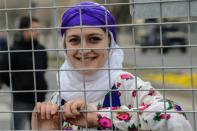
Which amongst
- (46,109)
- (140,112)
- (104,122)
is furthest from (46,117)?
(140,112)

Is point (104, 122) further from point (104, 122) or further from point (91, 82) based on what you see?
point (91, 82)

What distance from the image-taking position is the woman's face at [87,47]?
4.67ft

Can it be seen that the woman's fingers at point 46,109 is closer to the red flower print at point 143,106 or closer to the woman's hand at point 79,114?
the woman's hand at point 79,114

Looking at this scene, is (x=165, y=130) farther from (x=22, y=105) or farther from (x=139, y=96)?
(x=22, y=105)

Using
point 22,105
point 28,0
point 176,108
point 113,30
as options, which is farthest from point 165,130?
point 22,105

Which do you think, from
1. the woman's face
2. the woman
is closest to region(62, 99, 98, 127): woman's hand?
the woman

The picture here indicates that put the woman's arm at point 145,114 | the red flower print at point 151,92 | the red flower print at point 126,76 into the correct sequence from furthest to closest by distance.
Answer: the red flower print at point 126,76 → the red flower print at point 151,92 → the woman's arm at point 145,114

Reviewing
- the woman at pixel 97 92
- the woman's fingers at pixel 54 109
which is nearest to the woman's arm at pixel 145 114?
the woman at pixel 97 92

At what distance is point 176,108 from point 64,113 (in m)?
0.31

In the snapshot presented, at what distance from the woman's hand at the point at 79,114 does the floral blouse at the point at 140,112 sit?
0.07ft

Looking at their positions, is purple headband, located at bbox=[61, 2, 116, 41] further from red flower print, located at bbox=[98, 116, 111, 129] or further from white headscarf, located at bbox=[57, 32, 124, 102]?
red flower print, located at bbox=[98, 116, 111, 129]

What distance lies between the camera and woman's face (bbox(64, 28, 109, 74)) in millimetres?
1424

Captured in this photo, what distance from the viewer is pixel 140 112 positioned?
4.30 ft

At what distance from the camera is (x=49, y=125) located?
1419 millimetres
